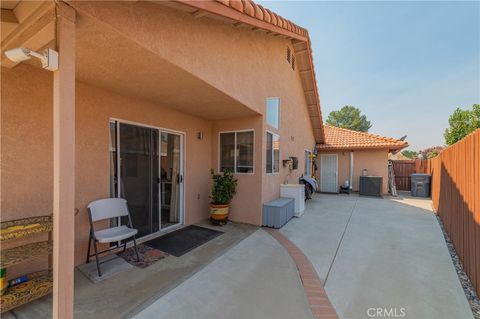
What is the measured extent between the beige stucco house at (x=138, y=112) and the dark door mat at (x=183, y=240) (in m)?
0.39

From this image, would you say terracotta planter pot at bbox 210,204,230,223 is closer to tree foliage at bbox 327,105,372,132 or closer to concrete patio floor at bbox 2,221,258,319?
concrete patio floor at bbox 2,221,258,319

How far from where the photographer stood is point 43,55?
1.59 meters

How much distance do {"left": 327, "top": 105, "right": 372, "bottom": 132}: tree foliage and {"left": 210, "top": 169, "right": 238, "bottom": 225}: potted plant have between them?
129ft

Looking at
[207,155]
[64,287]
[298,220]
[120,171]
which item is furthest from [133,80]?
[298,220]

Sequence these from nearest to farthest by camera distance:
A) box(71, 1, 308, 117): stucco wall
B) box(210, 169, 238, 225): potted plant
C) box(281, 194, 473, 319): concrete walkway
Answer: box(71, 1, 308, 117): stucco wall, box(281, 194, 473, 319): concrete walkway, box(210, 169, 238, 225): potted plant

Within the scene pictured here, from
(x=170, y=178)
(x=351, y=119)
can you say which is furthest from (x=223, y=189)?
(x=351, y=119)

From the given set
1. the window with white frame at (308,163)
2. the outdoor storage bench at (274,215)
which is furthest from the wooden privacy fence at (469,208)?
the window with white frame at (308,163)

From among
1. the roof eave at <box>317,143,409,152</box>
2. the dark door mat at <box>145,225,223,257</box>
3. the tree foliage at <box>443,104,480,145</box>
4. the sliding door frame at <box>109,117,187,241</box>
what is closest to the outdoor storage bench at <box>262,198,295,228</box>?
the dark door mat at <box>145,225,223,257</box>

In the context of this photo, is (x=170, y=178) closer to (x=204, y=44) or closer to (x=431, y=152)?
(x=204, y=44)

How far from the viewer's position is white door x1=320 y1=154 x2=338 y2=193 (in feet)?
41.2

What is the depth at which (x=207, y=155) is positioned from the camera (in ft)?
20.5

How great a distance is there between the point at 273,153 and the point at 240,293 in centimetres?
452

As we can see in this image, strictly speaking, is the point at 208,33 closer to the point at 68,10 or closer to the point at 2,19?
the point at 68,10

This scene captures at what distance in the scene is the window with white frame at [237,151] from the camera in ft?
19.1
